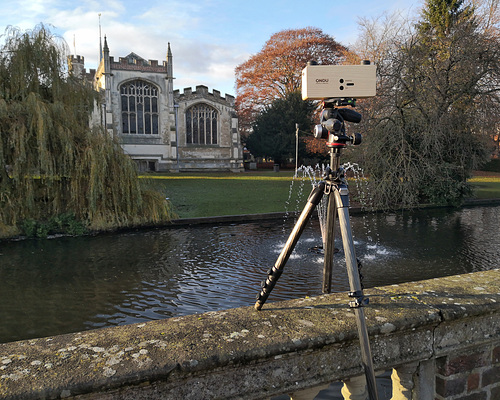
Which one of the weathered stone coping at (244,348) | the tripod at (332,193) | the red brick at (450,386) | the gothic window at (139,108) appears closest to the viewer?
the weathered stone coping at (244,348)

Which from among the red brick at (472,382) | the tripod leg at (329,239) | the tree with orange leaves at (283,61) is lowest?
the red brick at (472,382)

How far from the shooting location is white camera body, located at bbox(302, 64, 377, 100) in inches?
76.7

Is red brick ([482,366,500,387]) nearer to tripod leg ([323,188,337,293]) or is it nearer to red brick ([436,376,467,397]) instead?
red brick ([436,376,467,397])

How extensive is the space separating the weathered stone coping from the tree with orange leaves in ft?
120

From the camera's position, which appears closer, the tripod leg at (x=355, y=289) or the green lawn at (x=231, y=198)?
the tripod leg at (x=355, y=289)

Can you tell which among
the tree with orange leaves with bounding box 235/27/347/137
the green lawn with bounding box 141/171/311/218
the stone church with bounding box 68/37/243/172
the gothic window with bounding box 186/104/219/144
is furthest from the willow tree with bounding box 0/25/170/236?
the tree with orange leaves with bounding box 235/27/347/137

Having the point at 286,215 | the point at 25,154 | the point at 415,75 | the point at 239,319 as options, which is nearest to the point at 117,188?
the point at 25,154

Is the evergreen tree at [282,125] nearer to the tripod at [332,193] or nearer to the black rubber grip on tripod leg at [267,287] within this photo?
the tripod at [332,193]

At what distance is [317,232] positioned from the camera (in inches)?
445

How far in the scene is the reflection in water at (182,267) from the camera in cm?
582

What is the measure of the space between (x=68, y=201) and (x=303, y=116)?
28.2 meters

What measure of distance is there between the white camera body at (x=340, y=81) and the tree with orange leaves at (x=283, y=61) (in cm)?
3628

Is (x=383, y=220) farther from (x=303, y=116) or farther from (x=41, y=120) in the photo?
(x=303, y=116)

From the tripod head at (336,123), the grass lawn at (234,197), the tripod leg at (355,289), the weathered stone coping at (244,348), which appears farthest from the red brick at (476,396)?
the grass lawn at (234,197)
